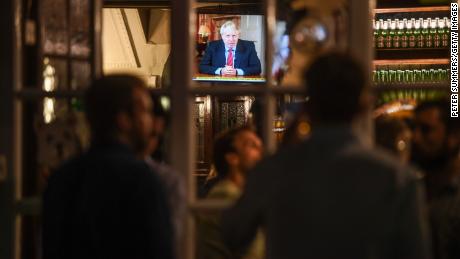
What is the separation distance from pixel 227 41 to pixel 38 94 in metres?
3.42

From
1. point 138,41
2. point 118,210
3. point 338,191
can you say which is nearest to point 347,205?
point 338,191

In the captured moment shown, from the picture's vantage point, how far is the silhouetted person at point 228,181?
346 centimetres

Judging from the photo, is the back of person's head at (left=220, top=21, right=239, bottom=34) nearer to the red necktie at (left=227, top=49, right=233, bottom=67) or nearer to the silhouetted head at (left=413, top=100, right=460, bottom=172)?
the red necktie at (left=227, top=49, right=233, bottom=67)

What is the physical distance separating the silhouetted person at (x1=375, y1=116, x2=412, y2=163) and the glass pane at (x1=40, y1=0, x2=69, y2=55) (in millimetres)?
1219

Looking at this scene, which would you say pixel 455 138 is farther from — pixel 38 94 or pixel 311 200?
pixel 38 94

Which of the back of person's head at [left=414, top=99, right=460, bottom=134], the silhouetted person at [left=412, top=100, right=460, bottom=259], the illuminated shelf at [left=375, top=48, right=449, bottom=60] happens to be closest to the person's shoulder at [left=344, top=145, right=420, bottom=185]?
the silhouetted person at [left=412, top=100, right=460, bottom=259]

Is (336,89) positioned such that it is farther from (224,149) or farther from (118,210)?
(224,149)

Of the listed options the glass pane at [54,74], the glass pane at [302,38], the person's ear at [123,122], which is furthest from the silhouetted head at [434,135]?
the glass pane at [54,74]

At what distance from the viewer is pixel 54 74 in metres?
3.60

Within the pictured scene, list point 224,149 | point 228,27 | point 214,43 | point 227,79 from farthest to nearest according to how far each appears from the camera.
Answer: point 228,27 → point 214,43 → point 227,79 → point 224,149

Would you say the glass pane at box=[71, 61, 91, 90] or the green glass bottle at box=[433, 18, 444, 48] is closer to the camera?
the glass pane at box=[71, 61, 91, 90]

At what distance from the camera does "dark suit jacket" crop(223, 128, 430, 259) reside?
222 cm

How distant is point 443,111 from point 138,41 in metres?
4.68

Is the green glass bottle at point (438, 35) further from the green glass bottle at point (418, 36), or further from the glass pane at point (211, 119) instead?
the glass pane at point (211, 119)
